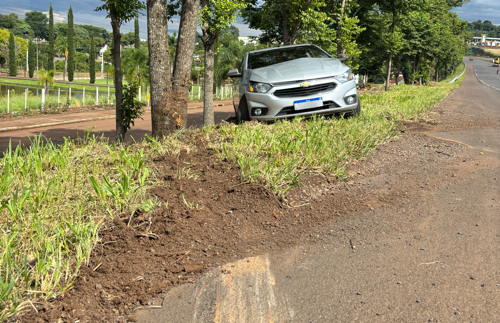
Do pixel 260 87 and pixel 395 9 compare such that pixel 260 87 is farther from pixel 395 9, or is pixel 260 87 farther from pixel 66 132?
pixel 395 9

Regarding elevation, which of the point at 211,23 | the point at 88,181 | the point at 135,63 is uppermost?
the point at 135,63

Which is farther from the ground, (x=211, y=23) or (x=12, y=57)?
(x=12, y=57)

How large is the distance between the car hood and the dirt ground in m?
2.42

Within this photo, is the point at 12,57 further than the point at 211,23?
Yes

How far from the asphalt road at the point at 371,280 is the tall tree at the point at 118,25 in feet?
21.0

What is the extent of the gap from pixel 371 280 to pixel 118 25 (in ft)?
27.6

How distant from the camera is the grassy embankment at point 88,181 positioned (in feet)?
9.39

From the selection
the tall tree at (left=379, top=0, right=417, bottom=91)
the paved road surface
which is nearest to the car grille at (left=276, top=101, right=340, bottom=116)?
the paved road surface

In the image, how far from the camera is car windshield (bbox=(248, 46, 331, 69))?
9102 millimetres

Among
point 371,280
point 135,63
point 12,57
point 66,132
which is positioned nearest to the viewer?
point 371,280

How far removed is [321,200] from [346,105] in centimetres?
402

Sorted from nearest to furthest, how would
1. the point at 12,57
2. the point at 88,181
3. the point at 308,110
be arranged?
the point at 88,181 < the point at 308,110 < the point at 12,57

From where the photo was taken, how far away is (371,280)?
3.01 m

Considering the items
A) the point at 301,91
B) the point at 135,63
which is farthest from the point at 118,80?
the point at 135,63
